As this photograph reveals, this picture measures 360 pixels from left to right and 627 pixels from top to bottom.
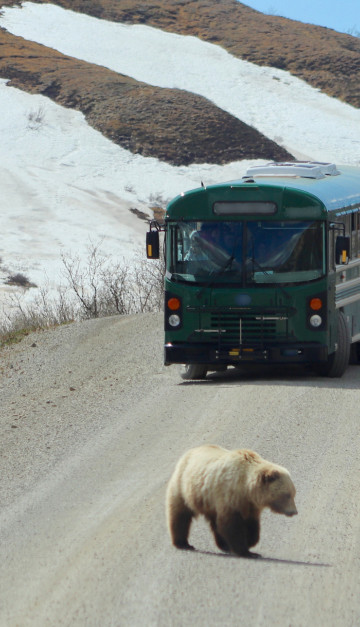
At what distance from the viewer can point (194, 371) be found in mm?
15750

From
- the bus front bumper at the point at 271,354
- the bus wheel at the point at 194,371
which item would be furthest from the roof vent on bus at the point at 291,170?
the bus wheel at the point at 194,371

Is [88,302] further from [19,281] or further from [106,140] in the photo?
[106,140]

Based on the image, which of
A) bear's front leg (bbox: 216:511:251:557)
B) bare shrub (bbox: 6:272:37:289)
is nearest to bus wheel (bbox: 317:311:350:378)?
bear's front leg (bbox: 216:511:251:557)

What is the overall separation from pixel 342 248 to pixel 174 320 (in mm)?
2541

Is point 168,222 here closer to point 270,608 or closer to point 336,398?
point 336,398

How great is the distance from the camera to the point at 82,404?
14094mm

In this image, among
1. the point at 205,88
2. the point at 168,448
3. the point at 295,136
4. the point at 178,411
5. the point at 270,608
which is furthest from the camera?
the point at 205,88

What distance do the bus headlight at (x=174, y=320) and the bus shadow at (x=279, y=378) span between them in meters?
0.87

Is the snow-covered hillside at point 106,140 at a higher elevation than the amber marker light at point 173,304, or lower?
higher

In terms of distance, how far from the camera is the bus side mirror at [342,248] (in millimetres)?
14859

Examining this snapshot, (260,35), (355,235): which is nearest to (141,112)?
(260,35)

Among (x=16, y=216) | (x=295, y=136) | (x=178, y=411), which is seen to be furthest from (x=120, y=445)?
(x=295, y=136)

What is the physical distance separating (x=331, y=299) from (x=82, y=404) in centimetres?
380

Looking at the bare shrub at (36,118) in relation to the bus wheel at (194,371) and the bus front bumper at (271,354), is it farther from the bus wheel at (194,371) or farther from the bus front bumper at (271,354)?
the bus front bumper at (271,354)
